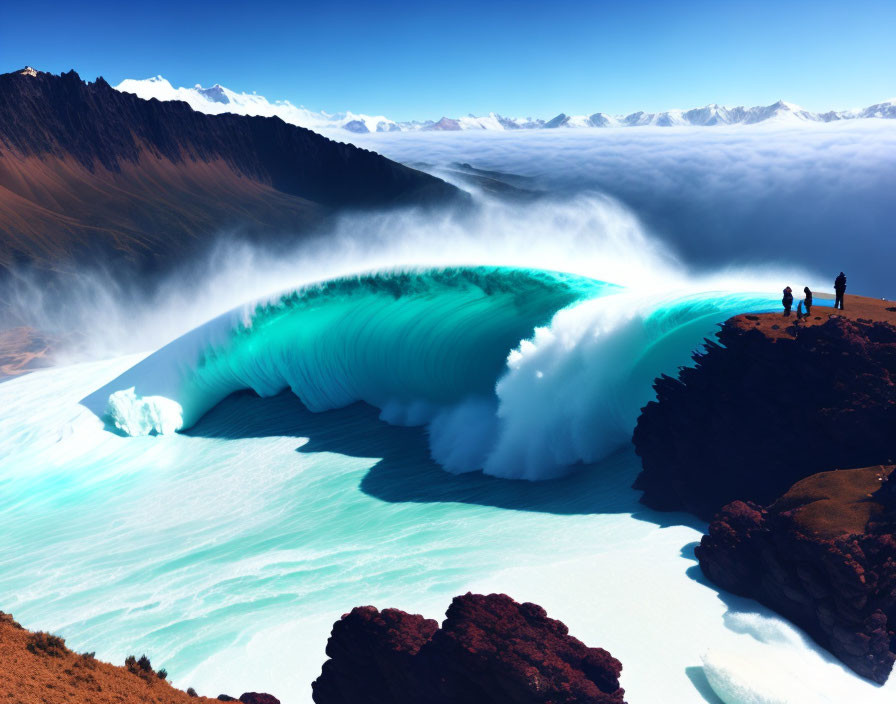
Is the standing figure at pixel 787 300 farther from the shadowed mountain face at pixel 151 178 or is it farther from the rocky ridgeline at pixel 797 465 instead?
the shadowed mountain face at pixel 151 178

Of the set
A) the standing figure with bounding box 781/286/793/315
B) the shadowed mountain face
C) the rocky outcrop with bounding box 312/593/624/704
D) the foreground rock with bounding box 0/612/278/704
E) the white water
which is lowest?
the white water

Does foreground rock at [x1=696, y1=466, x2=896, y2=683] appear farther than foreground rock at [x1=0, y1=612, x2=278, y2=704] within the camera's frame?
Yes

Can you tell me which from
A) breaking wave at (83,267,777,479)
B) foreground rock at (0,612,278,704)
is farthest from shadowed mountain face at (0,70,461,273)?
foreground rock at (0,612,278,704)

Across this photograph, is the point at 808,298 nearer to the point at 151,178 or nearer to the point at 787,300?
the point at 787,300

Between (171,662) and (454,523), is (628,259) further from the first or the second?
(171,662)

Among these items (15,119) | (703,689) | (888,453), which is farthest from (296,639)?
(15,119)

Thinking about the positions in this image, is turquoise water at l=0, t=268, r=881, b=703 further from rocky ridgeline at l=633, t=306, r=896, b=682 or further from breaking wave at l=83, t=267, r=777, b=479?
rocky ridgeline at l=633, t=306, r=896, b=682
